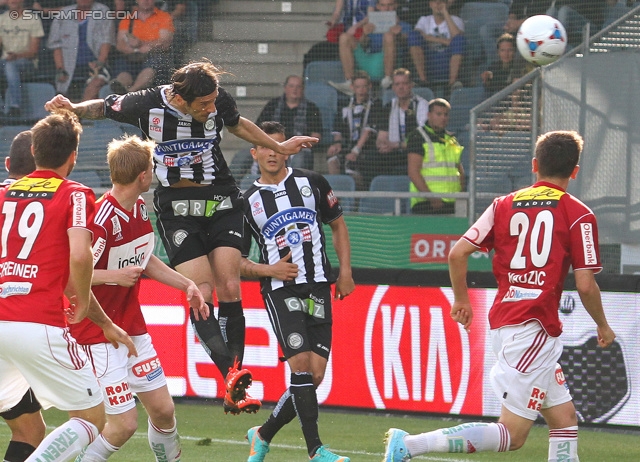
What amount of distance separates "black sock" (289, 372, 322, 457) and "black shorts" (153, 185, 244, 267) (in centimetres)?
93

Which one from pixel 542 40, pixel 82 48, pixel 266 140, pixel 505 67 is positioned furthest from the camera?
pixel 82 48

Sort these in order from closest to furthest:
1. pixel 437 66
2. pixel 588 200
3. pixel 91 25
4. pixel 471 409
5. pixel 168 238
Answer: pixel 168 238
pixel 471 409
pixel 588 200
pixel 437 66
pixel 91 25

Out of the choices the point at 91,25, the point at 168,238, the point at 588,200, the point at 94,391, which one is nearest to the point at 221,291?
the point at 168,238

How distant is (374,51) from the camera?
492 inches

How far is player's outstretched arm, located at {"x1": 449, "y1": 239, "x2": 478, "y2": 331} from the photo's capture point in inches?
224

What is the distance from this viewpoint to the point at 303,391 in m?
7.00

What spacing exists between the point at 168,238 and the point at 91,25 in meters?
6.70

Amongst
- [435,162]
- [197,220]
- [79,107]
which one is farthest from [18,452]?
[435,162]

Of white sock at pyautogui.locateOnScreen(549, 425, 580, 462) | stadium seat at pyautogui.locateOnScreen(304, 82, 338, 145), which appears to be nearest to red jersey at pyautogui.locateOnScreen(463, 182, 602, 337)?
white sock at pyautogui.locateOnScreen(549, 425, 580, 462)

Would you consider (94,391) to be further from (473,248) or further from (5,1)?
(5,1)

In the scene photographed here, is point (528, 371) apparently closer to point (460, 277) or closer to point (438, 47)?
point (460, 277)

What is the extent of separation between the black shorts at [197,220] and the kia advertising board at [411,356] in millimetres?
2288

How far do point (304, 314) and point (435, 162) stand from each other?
4.54 meters

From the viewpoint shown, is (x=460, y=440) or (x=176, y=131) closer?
(x=460, y=440)
